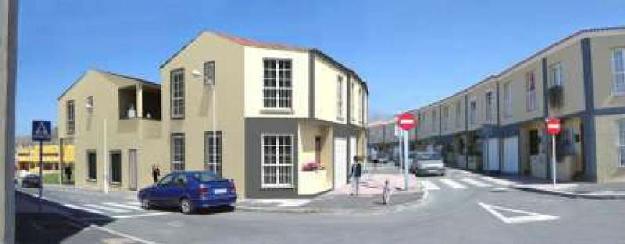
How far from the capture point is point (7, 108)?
1035cm

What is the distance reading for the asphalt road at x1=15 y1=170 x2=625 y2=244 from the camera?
54.0 ft

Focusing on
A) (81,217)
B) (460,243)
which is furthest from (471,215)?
(81,217)

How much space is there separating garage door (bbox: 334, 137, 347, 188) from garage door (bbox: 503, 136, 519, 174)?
12347 mm

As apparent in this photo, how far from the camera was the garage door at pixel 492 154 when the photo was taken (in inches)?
1924

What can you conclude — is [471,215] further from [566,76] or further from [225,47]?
[566,76]

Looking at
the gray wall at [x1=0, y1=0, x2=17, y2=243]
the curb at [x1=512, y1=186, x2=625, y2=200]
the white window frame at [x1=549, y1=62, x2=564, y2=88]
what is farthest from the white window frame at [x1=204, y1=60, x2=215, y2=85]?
the gray wall at [x1=0, y1=0, x2=17, y2=243]

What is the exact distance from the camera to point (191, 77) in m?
31.6

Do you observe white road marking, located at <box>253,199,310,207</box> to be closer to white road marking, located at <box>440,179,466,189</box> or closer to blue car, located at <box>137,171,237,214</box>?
blue car, located at <box>137,171,237,214</box>

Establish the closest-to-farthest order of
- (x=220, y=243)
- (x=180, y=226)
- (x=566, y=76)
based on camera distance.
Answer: (x=220, y=243) → (x=180, y=226) → (x=566, y=76)

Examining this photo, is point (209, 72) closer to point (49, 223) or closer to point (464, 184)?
point (49, 223)

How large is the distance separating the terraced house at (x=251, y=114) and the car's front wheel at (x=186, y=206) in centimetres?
474

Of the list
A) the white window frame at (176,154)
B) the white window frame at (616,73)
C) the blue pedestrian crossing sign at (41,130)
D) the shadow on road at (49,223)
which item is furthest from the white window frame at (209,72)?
the white window frame at (616,73)

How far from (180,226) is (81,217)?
421 centimetres

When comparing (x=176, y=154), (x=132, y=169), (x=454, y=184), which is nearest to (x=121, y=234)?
(x=176, y=154)
